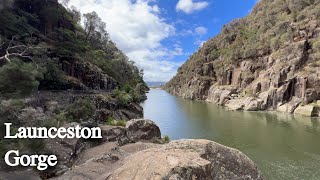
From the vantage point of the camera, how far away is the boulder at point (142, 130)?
21.7 metres

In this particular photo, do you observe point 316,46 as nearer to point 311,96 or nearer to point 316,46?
point 316,46

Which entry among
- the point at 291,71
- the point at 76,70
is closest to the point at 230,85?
the point at 291,71

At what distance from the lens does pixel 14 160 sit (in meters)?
12.8

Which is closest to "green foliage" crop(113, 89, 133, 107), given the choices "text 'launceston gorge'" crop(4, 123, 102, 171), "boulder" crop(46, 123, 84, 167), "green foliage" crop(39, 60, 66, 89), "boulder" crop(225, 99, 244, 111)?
"green foliage" crop(39, 60, 66, 89)

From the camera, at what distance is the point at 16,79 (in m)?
12.2

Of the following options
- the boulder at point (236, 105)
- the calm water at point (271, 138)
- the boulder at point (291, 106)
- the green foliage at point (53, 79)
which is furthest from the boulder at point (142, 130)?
the boulder at point (236, 105)

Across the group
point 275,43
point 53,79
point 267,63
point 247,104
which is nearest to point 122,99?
point 53,79

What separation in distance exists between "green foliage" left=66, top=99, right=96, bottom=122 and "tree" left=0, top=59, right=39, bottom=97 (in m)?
17.7

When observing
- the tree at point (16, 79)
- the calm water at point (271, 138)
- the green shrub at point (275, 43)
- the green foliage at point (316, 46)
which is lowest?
the calm water at point (271, 138)

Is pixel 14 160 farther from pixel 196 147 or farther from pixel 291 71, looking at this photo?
pixel 291 71

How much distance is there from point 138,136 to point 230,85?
8688 cm

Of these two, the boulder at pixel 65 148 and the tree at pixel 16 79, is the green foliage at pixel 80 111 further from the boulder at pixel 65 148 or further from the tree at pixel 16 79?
the tree at pixel 16 79

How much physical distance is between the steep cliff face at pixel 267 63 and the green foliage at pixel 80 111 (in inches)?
1855

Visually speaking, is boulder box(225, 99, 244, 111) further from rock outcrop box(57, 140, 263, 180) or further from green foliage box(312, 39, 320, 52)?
rock outcrop box(57, 140, 263, 180)
